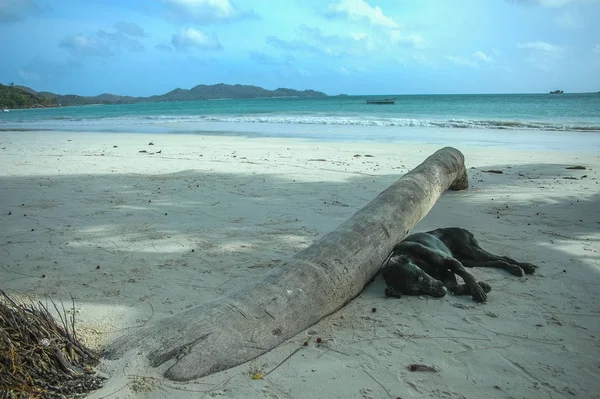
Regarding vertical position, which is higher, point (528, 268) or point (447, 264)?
point (447, 264)

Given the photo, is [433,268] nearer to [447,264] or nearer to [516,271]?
[447,264]

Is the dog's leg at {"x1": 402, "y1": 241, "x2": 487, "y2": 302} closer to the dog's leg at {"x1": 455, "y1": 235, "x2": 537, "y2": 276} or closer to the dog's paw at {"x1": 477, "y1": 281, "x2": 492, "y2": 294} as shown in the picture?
the dog's paw at {"x1": 477, "y1": 281, "x2": 492, "y2": 294}

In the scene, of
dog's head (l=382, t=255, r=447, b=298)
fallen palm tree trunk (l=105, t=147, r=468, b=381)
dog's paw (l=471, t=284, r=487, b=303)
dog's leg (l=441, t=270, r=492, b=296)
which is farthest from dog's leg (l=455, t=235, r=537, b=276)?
dog's head (l=382, t=255, r=447, b=298)

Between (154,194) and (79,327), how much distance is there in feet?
15.3

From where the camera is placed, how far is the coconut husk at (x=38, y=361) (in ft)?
7.05

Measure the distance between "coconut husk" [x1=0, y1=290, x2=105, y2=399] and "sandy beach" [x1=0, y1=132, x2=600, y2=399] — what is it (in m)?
0.15

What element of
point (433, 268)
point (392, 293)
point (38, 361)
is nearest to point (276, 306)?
point (392, 293)

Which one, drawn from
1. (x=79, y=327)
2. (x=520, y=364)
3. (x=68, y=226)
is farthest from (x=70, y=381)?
(x=68, y=226)

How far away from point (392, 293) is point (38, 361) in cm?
259

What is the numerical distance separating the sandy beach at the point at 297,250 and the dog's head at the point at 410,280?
0.11m

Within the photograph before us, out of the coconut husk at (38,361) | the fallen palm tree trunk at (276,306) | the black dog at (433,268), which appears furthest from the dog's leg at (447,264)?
the coconut husk at (38,361)

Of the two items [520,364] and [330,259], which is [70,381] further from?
[520,364]

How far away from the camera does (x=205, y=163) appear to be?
37.1 feet

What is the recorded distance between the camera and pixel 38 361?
7.55 ft
